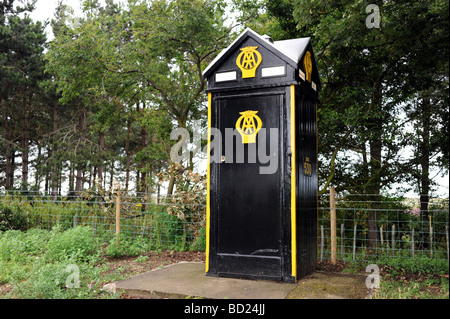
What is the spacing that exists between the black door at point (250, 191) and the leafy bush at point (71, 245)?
261 cm

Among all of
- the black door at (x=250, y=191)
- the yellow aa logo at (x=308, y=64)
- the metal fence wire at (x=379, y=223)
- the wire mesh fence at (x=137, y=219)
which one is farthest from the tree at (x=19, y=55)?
the yellow aa logo at (x=308, y=64)

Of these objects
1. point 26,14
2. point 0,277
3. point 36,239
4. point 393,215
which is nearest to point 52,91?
point 26,14

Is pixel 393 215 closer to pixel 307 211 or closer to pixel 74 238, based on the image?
pixel 307 211

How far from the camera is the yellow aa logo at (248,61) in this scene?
4.82 meters

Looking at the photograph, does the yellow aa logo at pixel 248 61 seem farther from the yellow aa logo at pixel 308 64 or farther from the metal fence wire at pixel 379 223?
the metal fence wire at pixel 379 223

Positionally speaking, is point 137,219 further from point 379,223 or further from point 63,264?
point 379,223

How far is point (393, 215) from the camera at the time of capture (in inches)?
309

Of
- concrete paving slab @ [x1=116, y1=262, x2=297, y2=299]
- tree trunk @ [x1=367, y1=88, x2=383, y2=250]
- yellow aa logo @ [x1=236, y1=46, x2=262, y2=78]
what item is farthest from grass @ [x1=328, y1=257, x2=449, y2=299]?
yellow aa logo @ [x1=236, y1=46, x2=262, y2=78]

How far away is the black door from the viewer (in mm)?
4609

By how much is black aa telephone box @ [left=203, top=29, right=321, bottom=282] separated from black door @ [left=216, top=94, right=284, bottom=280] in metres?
0.01

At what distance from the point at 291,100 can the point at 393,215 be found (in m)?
4.66

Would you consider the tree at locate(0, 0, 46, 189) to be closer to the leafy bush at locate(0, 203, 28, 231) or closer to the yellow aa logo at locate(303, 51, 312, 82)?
the leafy bush at locate(0, 203, 28, 231)

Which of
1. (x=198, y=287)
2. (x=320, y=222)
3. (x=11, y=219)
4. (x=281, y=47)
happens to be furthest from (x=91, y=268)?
(x=320, y=222)
